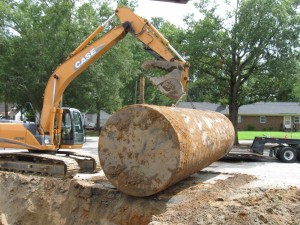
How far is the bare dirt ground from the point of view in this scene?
5.90 meters

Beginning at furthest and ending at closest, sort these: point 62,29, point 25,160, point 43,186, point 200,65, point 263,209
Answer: point 62,29
point 200,65
point 25,160
point 43,186
point 263,209

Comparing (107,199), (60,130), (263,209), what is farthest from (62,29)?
(263,209)

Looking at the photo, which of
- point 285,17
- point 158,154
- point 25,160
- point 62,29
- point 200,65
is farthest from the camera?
point 62,29

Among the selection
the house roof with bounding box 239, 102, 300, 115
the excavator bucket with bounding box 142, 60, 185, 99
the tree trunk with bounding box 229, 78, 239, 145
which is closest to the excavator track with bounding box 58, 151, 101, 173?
the excavator bucket with bounding box 142, 60, 185, 99

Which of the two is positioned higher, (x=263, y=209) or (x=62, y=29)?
(x=62, y=29)

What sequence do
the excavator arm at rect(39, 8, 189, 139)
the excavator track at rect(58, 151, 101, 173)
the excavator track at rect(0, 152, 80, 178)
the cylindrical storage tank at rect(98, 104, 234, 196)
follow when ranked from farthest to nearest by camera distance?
the excavator track at rect(58, 151, 101, 173) → the excavator track at rect(0, 152, 80, 178) → the excavator arm at rect(39, 8, 189, 139) → the cylindrical storage tank at rect(98, 104, 234, 196)

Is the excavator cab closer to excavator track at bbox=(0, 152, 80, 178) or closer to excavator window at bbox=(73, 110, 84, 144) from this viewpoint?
excavator window at bbox=(73, 110, 84, 144)

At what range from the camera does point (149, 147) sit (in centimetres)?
675

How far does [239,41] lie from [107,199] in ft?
57.2

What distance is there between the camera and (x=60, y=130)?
12.7 metres

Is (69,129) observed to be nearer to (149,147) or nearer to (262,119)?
(149,147)

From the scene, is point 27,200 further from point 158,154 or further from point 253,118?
point 253,118

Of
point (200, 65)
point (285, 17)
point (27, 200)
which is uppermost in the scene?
point (285, 17)

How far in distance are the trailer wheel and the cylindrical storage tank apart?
1189 cm
